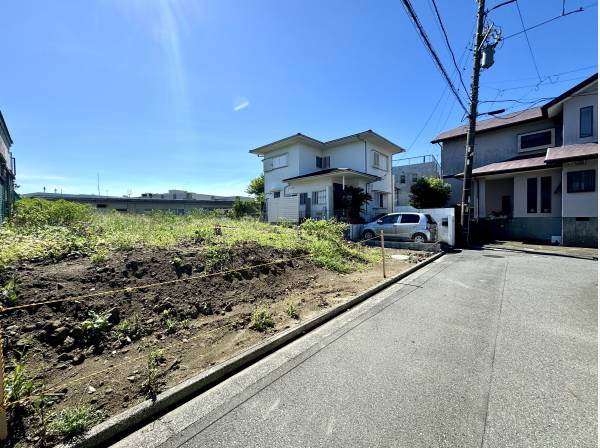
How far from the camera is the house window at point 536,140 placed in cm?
1717

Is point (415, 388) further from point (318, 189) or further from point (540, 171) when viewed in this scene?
point (540, 171)

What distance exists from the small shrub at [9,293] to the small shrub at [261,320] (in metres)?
2.99

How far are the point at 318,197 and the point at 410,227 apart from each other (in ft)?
21.4

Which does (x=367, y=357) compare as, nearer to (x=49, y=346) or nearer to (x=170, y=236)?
(x=49, y=346)

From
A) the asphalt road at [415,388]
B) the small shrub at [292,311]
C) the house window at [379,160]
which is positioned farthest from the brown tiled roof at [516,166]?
the small shrub at [292,311]

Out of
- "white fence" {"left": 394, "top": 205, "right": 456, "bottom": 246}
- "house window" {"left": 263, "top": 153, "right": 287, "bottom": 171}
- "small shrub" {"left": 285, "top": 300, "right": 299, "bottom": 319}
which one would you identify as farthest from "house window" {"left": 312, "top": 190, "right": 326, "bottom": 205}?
"small shrub" {"left": 285, "top": 300, "right": 299, "bottom": 319}

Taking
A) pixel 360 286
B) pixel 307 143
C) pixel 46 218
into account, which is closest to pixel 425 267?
pixel 360 286

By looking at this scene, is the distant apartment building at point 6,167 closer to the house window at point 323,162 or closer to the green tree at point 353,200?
the green tree at point 353,200

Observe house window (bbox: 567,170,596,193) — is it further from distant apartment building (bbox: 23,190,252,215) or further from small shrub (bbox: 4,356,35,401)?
distant apartment building (bbox: 23,190,252,215)

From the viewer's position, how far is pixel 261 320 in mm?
4074

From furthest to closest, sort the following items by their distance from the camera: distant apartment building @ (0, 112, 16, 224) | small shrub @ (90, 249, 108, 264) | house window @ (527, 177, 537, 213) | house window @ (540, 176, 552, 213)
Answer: house window @ (527, 177, 537, 213)
house window @ (540, 176, 552, 213)
distant apartment building @ (0, 112, 16, 224)
small shrub @ (90, 249, 108, 264)

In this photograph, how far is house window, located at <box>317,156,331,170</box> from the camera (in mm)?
20688

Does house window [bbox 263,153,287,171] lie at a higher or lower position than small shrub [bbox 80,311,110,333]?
higher

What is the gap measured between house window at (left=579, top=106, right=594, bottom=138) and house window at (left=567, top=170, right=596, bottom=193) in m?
2.53
